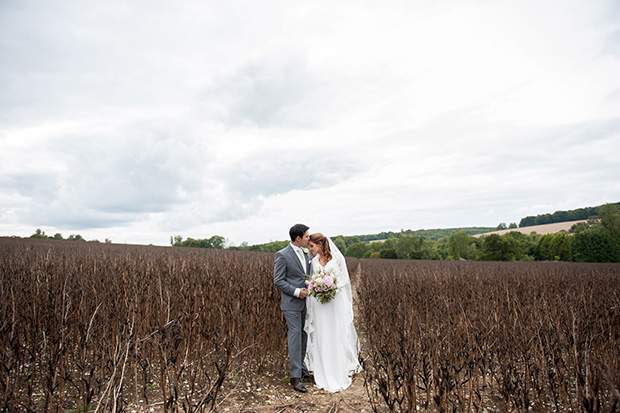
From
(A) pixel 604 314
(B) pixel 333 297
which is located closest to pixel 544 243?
(A) pixel 604 314

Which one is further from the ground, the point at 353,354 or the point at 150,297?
the point at 150,297

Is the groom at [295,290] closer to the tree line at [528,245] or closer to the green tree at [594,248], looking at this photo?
the tree line at [528,245]

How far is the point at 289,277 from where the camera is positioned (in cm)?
441

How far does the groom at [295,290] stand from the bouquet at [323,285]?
0.12 metres

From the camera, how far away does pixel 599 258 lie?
112ft

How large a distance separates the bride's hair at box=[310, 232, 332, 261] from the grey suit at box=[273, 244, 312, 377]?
348mm

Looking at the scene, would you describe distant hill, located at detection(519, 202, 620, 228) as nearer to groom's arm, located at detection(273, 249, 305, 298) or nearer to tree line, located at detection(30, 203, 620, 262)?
tree line, located at detection(30, 203, 620, 262)

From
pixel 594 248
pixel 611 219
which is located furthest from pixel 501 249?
pixel 611 219

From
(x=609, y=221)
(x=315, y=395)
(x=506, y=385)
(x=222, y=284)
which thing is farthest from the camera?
(x=609, y=221)

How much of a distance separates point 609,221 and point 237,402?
53.8m

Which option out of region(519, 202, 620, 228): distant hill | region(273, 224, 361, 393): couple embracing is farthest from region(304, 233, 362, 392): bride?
region(519, 202, 620, 228): distant hill

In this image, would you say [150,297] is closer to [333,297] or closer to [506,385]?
[333,297]

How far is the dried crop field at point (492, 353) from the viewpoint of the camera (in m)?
2.55

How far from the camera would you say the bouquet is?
4137 millimetres
